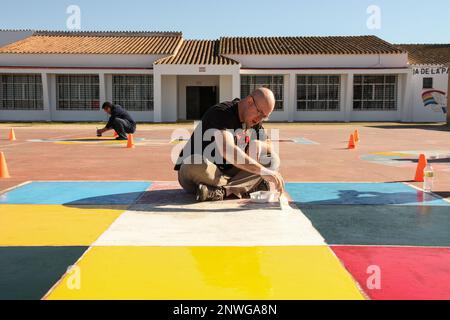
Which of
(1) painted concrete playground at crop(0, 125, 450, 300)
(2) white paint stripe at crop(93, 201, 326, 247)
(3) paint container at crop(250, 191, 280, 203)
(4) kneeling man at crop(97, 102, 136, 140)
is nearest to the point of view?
(1) painted concrete playground at crop(0, 125, 450, 300)

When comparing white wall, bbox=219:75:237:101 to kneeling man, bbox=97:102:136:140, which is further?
white wall, bbox=219:75:237:101

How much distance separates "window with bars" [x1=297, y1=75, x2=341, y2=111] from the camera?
1395 inches

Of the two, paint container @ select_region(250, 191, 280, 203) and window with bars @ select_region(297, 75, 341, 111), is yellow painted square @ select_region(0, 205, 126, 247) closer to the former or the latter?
paint container @ select_region(250, 191, 280, 203)

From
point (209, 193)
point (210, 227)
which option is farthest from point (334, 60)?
point (210, 227)

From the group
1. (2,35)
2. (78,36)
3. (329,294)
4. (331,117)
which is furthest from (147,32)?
(329,294)

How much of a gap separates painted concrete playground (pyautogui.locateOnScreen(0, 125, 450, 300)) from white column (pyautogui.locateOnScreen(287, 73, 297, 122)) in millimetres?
27447

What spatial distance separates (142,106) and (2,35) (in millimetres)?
15458

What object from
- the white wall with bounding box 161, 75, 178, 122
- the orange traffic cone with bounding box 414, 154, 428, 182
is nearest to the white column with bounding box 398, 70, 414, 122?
the white wall with bounding box 161, 75, 178, 122

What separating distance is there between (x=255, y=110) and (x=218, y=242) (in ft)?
5.31

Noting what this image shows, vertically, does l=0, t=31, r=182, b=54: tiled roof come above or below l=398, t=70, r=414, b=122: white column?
above

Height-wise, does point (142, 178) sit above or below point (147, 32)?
below
